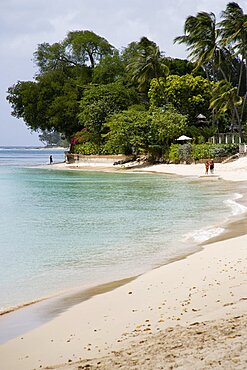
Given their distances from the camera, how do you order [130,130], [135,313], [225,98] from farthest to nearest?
1. [130,130]
2. [225,98]
3. [135,313]

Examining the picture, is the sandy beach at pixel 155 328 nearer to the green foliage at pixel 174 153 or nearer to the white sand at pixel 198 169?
the white sand at pixel 198 169

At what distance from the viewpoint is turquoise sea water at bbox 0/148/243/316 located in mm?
9964

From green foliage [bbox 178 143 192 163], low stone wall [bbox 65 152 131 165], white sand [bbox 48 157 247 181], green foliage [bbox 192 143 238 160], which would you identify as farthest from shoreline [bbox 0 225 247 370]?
low stone wall [bbox 65 152 131 165]

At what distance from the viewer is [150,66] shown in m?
53.3

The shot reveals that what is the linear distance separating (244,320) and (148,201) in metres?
18.3

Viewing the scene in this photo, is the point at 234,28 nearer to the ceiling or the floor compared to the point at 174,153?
nearer to the ceiling

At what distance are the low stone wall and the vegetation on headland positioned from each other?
925mm

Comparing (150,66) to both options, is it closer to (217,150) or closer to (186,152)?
(186,152)

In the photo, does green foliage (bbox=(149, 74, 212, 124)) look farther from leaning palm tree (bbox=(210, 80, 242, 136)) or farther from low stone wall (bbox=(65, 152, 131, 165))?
leaning palm tree (bbox=(210, 80, 242, 136))

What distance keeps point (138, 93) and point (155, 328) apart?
196 feet

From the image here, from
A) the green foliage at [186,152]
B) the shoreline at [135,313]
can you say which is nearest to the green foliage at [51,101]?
the green foliage at [186,152]

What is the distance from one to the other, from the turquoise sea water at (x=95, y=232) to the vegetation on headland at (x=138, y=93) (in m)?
21.0

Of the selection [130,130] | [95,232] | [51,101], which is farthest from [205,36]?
[95,232]

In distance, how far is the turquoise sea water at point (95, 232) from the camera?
9.96 m
